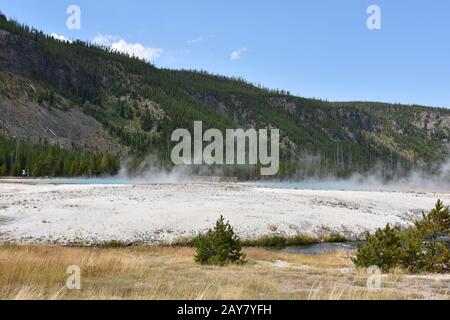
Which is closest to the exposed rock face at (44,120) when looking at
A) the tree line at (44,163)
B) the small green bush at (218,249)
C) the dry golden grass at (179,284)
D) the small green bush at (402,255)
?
the tree line at (44,163)

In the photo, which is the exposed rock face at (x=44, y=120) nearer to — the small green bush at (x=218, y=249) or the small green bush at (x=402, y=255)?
the small green bush at (x=218, y=249)

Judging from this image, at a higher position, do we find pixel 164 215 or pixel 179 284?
pixel 179 284

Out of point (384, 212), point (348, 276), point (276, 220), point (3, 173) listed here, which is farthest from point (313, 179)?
point (348, 276)

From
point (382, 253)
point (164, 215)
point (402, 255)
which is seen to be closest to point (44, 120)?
point (164, 215)

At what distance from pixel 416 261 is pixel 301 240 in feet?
54.7

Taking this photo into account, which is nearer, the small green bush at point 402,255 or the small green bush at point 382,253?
the small green bush at point 402,255

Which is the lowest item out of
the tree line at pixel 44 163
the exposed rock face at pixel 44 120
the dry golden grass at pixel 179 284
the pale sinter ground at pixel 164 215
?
the pale sinter ground at pixel 164 215

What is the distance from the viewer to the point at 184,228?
35.4m

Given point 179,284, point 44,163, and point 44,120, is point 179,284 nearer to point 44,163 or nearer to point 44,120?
point 44,163

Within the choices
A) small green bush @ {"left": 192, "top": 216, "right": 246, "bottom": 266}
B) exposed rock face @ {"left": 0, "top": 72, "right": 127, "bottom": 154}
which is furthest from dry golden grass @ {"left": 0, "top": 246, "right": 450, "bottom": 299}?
exposed rock face @ {"left": 0, "top": 72, "right": 127, "bottom": 154}

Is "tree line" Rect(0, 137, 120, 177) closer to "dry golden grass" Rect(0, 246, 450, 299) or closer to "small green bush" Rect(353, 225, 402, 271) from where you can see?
"dry golden grass" Rect(0, 246, 450, 299)

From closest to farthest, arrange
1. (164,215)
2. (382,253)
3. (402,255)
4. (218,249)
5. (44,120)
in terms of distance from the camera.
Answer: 1. (402,255)
2. (382,253)
3. (218,249)
4. (164,215)
5. (44,120)

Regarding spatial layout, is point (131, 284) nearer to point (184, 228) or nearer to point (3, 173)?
point (184, 228)

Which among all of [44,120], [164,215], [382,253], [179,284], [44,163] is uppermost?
[44,120]
